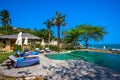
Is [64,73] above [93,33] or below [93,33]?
below

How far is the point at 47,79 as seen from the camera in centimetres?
843

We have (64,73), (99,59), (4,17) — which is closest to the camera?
(64,73)

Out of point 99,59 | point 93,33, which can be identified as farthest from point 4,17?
point 99,59

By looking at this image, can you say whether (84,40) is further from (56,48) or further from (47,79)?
(47,79)

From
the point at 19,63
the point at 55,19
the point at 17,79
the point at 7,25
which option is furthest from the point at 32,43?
the point at 7,25

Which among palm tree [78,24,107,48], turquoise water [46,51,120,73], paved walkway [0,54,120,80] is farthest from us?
palm tree [78,24,107,48]

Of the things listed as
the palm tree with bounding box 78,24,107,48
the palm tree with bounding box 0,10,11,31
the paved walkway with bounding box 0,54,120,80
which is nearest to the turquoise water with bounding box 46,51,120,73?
the paved walkway with bounding box 0,54,120,80

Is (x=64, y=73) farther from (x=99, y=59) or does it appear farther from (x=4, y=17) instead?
(x=4, y=17)

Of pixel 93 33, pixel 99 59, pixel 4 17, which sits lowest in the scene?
Answer: pixel 99 59

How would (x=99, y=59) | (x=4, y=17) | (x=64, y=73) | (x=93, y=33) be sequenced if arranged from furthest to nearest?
(x=4, y=17) → (x=93, y=33) → (x=99, y=59) → (x=64, y=73)

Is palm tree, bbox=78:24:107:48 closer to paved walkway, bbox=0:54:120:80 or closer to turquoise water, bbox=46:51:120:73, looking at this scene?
turquoise water, bbox=46:51:120:73

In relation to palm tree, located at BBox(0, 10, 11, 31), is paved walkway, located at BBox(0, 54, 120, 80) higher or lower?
lower

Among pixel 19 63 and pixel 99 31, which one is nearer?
pixel 19 63

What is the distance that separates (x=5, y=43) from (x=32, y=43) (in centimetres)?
709
